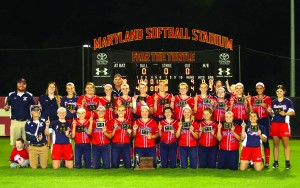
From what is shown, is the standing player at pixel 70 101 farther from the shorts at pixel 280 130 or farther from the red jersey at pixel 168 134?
the shorts at pixel 280 130

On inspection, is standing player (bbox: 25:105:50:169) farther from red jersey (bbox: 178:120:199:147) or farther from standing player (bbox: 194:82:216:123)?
standing player (bbox: 194:82:216:123)

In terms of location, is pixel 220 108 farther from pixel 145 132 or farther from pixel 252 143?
pixel 145 132

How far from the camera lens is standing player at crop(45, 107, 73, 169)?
11719 mm

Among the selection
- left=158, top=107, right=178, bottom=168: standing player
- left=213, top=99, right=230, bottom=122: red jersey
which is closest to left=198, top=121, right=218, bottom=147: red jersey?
left=213, top=99, right=230, bottom=122: red jersey

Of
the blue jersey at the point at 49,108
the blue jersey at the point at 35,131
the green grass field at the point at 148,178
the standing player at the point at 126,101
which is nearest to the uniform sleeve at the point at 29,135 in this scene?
the blue jersey at the point at 35,131

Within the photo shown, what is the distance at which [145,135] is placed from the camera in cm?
1165

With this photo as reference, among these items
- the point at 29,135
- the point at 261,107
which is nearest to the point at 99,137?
the point at 29,135

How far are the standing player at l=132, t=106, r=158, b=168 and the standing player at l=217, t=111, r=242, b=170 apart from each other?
126cm

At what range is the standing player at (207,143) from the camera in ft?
38.4

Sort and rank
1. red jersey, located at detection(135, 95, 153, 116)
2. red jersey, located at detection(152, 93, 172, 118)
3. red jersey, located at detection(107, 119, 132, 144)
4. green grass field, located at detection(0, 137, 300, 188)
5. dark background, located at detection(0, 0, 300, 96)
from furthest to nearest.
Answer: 1. dark background, located at detection(0, 0, 300, 96)
2. red jersey, located at detection(135, 95, 153, 116)
3. red jersey, located at detection(152, 93, 172, 118)
4. red jersey, located at detection(107, 119, 132, 144)
5. green grass field, located at detection(0, 137, 300, 188)

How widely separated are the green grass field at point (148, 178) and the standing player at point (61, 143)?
212 mm

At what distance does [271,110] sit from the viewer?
1184 cm

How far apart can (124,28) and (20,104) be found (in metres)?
25.2

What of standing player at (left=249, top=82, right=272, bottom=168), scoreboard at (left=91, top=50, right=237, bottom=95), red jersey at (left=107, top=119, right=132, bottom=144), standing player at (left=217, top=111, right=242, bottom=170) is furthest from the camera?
scoreboard at (left=91, top=50, right=237, bottom=95)
